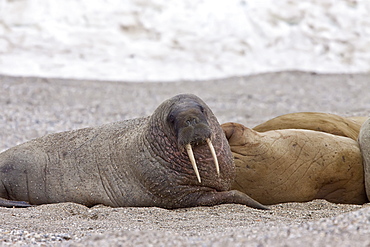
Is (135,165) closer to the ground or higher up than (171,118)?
closer to the ground

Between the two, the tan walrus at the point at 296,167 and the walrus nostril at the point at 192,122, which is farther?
the tan walrus at the point at 296,167

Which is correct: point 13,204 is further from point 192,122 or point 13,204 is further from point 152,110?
point 152,110

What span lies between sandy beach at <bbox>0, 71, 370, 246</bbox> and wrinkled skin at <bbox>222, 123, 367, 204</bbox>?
174mm

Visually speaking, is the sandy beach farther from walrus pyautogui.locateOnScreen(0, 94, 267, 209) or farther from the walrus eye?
the walrus eye

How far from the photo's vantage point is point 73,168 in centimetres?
516

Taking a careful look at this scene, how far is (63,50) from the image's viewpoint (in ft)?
46.7

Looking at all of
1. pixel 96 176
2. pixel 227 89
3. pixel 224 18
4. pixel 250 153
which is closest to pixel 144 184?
pixel 96 176

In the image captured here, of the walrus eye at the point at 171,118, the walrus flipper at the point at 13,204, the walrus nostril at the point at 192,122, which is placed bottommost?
the walrus flipper at the point at 13,204

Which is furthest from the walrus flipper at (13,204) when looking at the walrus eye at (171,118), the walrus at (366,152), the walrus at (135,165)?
the walrus at (366,152)

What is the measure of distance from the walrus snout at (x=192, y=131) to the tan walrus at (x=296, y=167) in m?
0.69

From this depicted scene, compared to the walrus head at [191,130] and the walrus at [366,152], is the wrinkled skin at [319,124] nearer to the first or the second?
the walrus at [366,152]

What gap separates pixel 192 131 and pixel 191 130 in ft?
0.04

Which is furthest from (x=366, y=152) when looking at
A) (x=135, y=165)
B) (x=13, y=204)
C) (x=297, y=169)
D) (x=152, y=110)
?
(x=152, y=110)

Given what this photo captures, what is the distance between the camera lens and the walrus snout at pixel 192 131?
4.34m
